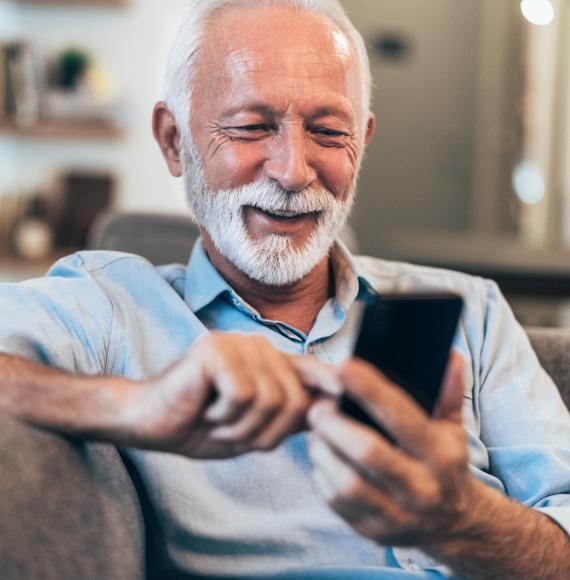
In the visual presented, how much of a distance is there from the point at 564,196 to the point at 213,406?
3783 mm

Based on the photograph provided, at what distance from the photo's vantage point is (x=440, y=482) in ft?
2.46

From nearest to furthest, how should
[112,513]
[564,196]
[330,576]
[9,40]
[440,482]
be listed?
[440,482] < [112,513] < [330,576] < [9,40] < [564,196]

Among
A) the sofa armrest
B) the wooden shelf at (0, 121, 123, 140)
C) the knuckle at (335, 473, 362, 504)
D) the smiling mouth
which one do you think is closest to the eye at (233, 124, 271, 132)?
the smiling mouth

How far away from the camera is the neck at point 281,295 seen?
4.38 ft

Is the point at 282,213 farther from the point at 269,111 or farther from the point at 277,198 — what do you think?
the point at 269,111

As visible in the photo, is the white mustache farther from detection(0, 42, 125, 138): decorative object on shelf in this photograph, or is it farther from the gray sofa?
detection(0, 42, 125, 138): decorative object on shelf

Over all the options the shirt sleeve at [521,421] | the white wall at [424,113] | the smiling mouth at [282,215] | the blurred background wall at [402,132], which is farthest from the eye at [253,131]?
the white wall at [424,113]

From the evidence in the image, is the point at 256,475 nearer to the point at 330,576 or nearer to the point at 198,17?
the point at 330,576

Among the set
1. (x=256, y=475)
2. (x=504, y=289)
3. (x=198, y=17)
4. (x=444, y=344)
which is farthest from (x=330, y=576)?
(x=504, y=289)

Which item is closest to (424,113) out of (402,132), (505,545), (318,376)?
(402,132)

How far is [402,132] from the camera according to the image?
447 centimetres

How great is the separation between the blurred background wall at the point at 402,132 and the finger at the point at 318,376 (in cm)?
271

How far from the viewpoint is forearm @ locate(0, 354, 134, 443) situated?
84 cm

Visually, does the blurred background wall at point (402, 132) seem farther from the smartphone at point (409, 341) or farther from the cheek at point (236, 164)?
the smartphone at point (409, 341)
